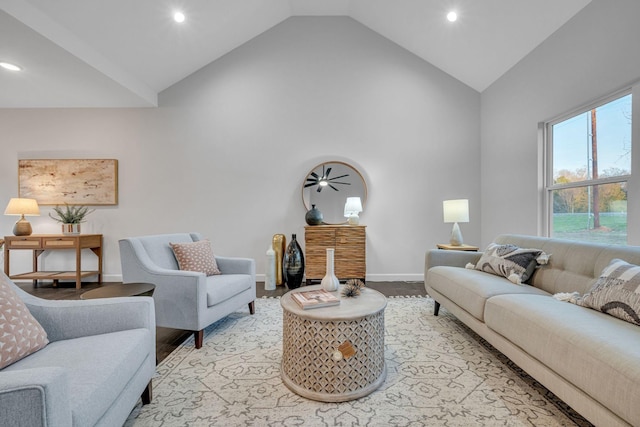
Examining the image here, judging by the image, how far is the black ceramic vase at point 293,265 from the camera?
12.8 ft

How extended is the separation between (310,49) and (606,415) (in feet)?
15.1

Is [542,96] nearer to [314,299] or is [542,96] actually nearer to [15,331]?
[314,299]

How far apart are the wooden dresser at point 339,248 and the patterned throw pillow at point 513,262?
1575mm

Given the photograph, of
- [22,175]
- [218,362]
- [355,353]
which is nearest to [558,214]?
[355,353]

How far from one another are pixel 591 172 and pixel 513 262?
1339 millimetres

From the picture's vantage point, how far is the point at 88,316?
1.40m

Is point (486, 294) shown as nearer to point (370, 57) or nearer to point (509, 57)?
point (509, 57)

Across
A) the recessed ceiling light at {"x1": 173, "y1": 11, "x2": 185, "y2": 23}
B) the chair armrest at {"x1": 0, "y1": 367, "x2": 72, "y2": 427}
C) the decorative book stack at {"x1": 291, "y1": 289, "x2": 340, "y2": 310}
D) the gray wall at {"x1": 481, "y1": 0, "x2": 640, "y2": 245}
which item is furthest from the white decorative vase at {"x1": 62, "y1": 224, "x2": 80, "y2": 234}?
the gray wall at {"x1": 481, "y1": 0, "x2": 640, "y2": 245}

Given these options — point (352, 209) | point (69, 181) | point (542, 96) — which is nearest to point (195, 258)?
point (352, 209)

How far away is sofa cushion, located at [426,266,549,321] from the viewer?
6.70ft

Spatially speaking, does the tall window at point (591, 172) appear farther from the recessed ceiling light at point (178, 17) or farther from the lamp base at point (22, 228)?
the lamp base at point (22, 228)

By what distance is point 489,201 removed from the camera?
13.6 feet

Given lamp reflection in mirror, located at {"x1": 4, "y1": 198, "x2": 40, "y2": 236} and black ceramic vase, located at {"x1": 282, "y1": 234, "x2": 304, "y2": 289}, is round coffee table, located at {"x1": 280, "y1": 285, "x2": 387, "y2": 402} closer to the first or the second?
black ceramic vase, located at {"x1": 282, "y1": 234, "x2": 304, "y2": 289}

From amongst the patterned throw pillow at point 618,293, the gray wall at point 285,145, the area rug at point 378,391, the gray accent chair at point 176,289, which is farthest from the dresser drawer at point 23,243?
the patterned throw pillow at point 618,293
